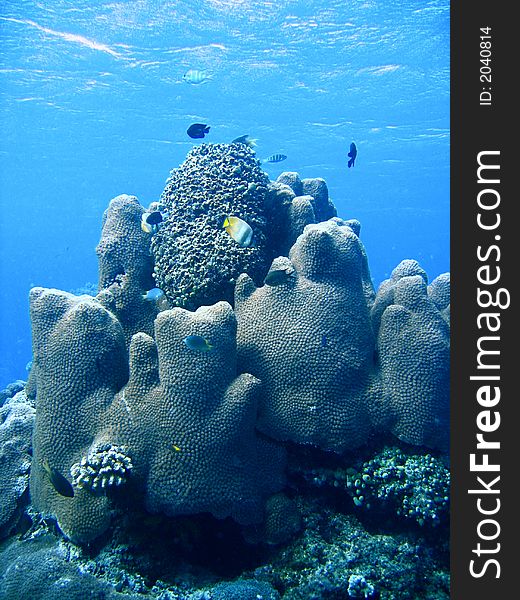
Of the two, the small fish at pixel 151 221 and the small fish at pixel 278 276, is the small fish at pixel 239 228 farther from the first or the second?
the small fish at pixel 151 221

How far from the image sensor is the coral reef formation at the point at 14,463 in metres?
4.75

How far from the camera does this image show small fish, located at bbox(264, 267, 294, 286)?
4.54m

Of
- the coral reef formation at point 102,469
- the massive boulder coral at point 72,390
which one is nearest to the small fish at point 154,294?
the massive boulder coral at point 72,390

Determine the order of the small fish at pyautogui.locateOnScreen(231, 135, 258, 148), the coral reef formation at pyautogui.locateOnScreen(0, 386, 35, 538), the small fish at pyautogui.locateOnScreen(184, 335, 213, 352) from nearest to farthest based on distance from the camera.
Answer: the small fish at pyautogui.locateOnScreen(184, 335, 213, 352), the coral reef formation at pyautogui.locateOnScreen(0, 386, 35, 538), the small fish at pyautogui.locateOnScreen(231, 135, 258, 148)

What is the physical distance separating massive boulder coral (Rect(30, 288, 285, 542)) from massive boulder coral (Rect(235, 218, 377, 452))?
33 cm

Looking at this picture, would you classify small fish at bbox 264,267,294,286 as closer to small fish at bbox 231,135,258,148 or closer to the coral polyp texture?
the coral polyp texture

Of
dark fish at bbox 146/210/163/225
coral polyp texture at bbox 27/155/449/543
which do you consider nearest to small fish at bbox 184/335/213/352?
coral polyp texture at bbox 27/155/449/543

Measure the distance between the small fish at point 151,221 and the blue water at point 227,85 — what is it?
14.3 metres

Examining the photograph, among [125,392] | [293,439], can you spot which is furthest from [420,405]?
[125,392]

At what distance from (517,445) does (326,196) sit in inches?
235

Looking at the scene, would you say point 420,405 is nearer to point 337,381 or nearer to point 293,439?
point 337,381

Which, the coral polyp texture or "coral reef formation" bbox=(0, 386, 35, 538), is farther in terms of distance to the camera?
"coral reef formation" bbox=(0, 386, 35, 538)

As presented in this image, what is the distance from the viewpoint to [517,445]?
2.56 m

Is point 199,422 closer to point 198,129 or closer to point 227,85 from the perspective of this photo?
point 198,129
